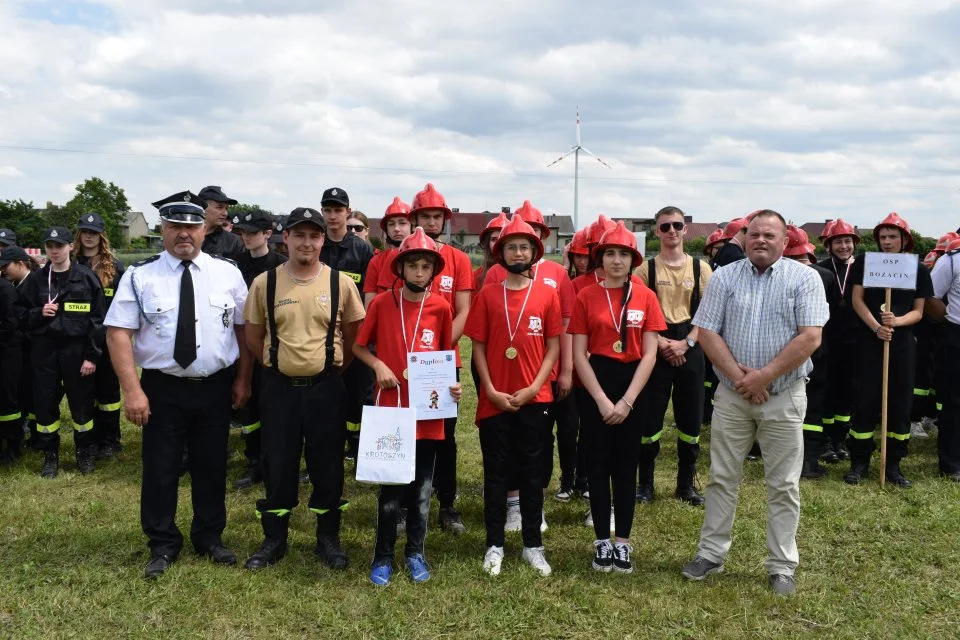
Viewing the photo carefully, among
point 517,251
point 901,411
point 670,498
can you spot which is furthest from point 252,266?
point 901,411

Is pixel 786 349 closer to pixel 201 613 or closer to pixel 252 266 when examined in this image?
pixel 201 613

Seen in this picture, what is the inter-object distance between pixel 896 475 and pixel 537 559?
4374 millimetres

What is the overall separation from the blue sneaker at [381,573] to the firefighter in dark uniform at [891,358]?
4.95 m

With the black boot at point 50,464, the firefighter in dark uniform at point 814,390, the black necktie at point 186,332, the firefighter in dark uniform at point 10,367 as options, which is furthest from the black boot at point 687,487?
the firefighter in dark uniform at point 10,367

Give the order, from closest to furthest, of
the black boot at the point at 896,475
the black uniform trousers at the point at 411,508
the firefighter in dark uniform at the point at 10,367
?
the black uniform trousers at the point at 411,508 → the black boot at the point at 896,475 → the firefighter in dark uniform at the point at 10,367

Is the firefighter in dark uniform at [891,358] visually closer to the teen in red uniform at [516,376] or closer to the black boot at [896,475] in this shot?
the black boot at [896,475]

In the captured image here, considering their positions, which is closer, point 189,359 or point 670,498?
point 189,359

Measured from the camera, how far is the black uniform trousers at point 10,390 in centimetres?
762

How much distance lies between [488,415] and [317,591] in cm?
163

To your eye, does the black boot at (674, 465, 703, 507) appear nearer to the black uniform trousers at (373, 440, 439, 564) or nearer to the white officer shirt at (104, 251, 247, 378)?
the black uniform trousers at (373, 440, 439, 564)

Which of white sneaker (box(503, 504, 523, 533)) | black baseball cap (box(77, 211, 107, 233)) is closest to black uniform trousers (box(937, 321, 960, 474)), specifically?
white sneaker (box(503, 504, 523, 533))

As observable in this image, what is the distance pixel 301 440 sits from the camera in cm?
499

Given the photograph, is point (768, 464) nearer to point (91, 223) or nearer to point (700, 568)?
point (700, 568)

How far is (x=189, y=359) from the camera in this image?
471 cm
